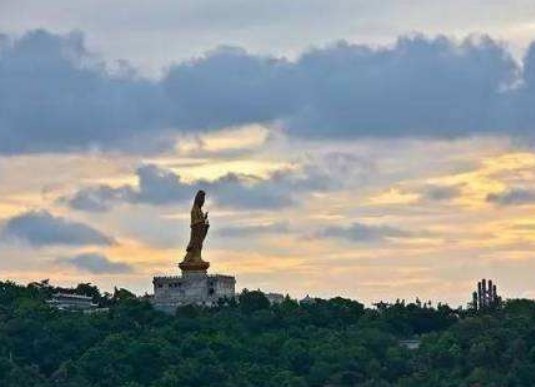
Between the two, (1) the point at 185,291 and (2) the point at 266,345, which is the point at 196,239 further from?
(2) the point at 266,345

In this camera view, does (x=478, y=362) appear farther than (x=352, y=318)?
No

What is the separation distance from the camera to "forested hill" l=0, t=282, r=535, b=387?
136625mm

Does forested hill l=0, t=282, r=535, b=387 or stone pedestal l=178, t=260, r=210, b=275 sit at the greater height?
stone pedestal l=178, t=260, r=210, b=275

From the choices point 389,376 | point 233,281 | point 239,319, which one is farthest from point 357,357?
point 233,281

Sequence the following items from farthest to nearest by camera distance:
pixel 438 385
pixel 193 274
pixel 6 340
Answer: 1. pixel 193 274
2. pixel 6 340
3. pixel 438 385

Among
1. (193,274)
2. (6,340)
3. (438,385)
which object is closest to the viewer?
(438,385)

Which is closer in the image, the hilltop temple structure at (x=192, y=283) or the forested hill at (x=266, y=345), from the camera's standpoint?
the forested hill at (x=266, y=345)

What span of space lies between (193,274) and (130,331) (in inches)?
406

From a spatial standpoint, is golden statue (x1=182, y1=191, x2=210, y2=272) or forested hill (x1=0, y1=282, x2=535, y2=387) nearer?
forested hill (x1=0, y1=282, x2=535, y2=387)

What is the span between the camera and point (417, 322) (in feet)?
500

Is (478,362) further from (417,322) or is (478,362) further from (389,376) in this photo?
(417,322)

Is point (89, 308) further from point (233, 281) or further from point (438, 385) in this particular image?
point (438, 385)

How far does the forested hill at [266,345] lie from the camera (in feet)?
448

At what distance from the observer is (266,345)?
143875 millimetres
